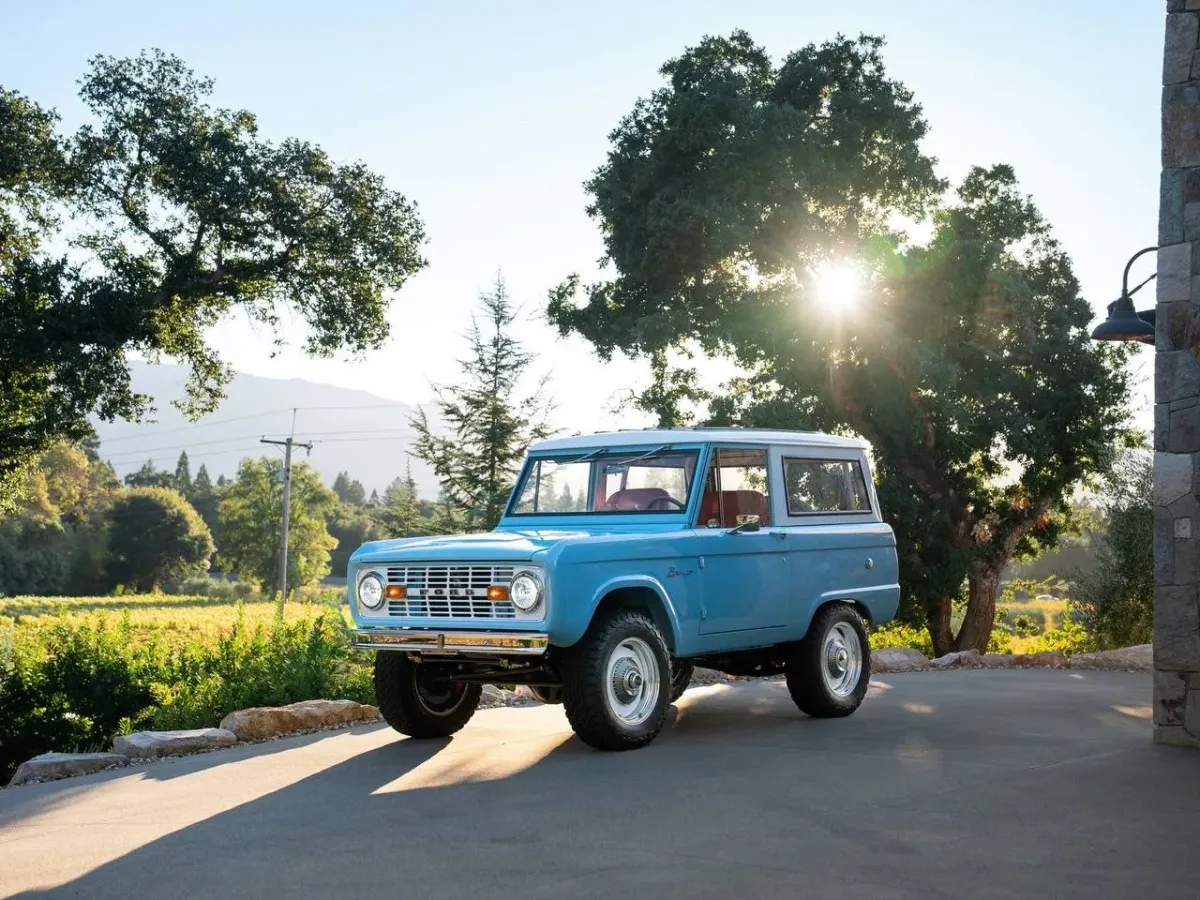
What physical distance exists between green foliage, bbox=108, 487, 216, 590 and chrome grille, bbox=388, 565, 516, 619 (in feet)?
284

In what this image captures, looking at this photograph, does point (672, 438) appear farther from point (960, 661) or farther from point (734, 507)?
point (960, 661)

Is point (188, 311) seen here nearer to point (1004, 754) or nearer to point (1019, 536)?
point (1019, 536)

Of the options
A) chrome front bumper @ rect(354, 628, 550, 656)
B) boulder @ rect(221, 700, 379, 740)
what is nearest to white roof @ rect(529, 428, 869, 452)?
chrome front bumper @ rect(354, 628, 550, 656)

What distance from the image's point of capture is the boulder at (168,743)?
9398 millimetres

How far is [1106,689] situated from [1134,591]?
8.05 meters

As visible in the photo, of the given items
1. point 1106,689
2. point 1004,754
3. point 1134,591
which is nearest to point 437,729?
point 1004,754

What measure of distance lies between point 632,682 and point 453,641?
4.27 feet

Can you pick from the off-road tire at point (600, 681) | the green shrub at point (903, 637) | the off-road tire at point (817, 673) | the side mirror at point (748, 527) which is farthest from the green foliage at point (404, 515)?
the off-road tire at point (600, 681)

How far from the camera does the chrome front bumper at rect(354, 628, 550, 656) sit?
8.37m

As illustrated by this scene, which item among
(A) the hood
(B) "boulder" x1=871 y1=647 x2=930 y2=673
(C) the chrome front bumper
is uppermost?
(A) the hood

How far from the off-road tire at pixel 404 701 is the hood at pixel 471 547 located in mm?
750

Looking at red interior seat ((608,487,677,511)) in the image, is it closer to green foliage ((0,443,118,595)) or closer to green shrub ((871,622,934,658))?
green shrub ((871,622,934,658))

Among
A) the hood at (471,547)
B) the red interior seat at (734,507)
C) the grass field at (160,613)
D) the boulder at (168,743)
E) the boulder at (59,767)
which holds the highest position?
the red interior seat at (734,507)

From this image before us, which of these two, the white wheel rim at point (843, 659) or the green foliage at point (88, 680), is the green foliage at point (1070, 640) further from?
the green foliage at point (88, 680)
